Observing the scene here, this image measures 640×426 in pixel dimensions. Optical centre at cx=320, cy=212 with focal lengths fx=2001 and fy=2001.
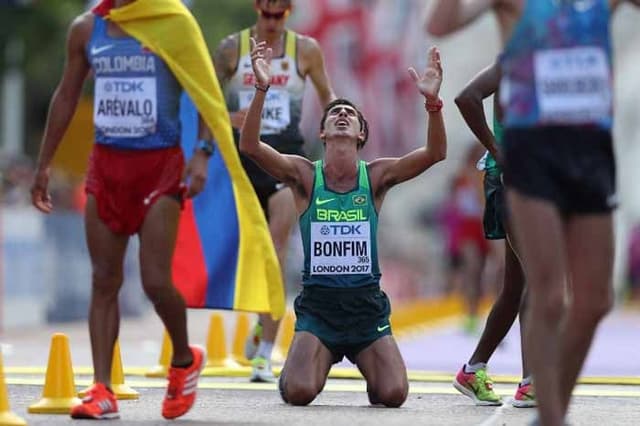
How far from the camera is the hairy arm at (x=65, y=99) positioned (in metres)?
9.30

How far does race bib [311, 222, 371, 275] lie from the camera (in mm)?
10469

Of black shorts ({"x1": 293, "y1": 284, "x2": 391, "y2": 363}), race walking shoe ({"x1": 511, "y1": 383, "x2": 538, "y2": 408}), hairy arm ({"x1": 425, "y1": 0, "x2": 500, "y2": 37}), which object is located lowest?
race walking shoe ({"x1": 511, "y1": 383, "x2": 538, "y2": 408})

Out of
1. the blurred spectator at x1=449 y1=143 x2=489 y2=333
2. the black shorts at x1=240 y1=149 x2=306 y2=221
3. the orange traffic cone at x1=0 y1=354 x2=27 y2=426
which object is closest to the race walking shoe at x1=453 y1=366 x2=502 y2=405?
the black shorts at x1=240 y1=149 x2=306 y2=221

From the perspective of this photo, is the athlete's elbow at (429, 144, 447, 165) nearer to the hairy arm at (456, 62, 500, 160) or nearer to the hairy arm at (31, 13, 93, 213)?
the hairy arm at (456, 62, 500, 160)

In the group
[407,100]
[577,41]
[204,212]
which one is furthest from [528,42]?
[407,100]

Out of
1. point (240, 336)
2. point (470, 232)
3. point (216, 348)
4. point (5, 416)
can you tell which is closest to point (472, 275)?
point (470, 232)

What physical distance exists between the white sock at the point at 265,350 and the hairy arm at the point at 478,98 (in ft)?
9.36

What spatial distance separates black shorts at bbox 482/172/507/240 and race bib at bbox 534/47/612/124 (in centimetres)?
292

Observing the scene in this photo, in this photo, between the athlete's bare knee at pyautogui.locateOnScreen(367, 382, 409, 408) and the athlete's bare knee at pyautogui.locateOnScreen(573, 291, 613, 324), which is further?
the athlete's bare knee at pyautogui.locateOnScreen(367, 382, 409, 408)

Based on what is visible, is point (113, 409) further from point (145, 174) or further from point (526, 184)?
point (526, 184)

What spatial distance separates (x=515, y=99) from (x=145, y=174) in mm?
2218

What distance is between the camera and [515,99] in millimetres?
7570

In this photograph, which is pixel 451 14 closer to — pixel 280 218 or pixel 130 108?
pixel 130 108

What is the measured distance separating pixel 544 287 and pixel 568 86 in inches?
29.9
